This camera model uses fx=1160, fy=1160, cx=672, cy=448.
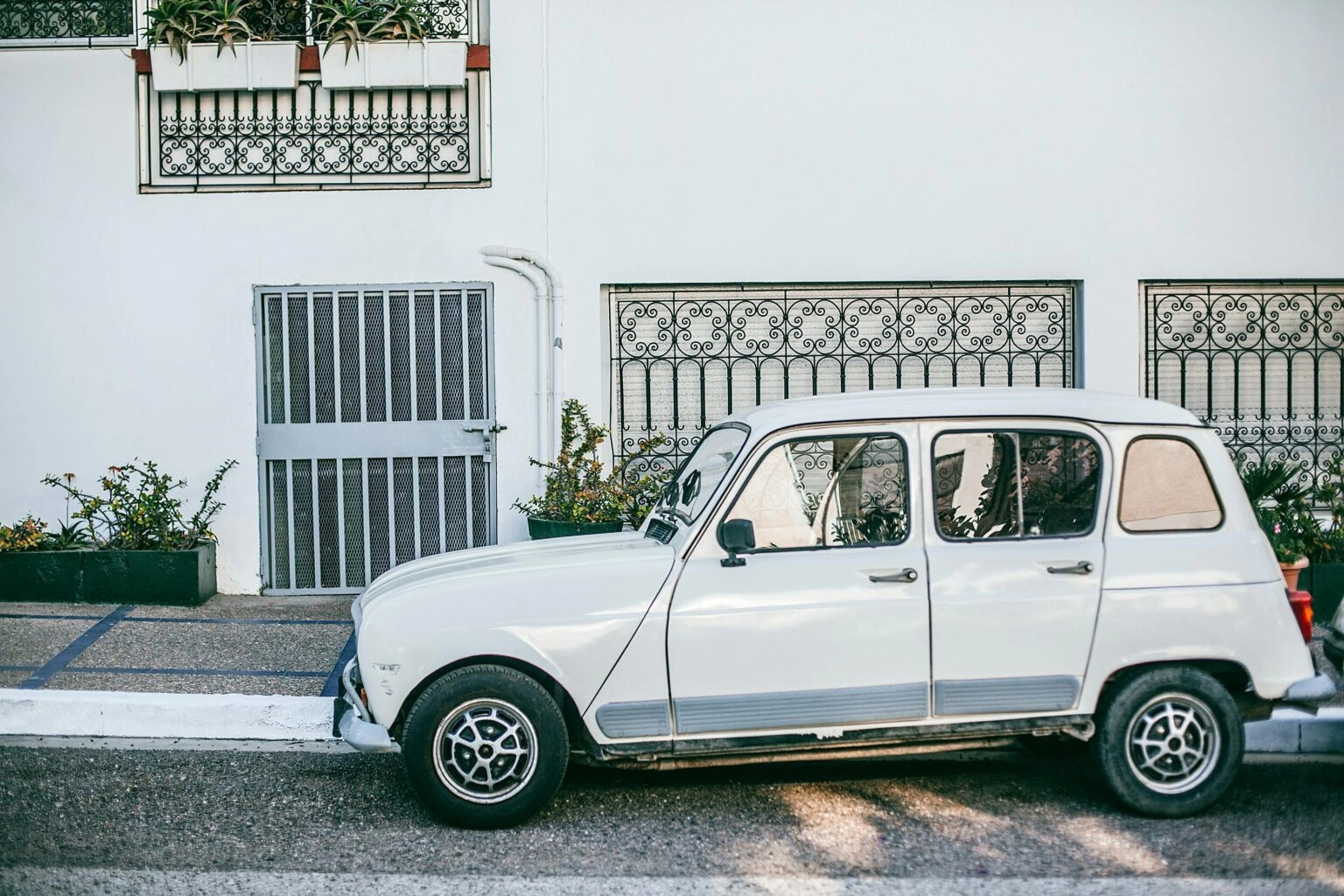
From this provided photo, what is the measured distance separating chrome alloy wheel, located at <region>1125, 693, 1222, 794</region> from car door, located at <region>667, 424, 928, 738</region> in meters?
0.88

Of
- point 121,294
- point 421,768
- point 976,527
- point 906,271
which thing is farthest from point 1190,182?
point 121,294

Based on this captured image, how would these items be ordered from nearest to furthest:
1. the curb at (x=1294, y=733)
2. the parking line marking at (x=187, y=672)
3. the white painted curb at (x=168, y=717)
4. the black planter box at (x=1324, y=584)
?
the curb at (x=1294, y=733) < the white painted curb at (x=168, y=717) < the parking line marking at (x=187, y=672) < the black planter box at (x=1324, y=584)

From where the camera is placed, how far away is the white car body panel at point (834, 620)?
453 cm

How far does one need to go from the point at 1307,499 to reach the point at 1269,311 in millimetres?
1458

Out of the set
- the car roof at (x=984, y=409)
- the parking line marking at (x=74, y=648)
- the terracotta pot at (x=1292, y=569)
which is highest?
the car roof at (x=984, y=409)

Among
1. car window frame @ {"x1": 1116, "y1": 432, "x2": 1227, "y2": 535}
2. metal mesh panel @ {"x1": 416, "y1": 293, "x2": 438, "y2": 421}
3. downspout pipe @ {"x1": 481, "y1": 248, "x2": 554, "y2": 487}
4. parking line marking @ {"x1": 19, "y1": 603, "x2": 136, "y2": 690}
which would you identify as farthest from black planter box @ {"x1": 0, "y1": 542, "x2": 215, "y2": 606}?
car window frame @ {"x1": 1116, "y1": 432, "x2": 1227, "y2": 535}

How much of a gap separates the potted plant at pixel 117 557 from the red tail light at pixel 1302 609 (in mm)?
6944

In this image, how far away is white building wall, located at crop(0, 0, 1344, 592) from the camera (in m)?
8.64

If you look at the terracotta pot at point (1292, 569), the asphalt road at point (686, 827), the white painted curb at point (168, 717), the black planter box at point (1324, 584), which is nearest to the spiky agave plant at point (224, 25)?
the white painted curb at point (168, 717)

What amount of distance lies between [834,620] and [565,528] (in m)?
3.59

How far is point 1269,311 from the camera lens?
8.89 meters

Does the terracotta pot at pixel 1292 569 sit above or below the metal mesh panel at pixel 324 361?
below

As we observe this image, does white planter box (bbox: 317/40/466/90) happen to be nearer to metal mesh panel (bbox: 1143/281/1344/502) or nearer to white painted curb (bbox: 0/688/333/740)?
white painted curb (bbox: 0/688/333/740)

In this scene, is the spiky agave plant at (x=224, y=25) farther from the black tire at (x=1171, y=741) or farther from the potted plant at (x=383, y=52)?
the black tire at (x=1171, y=741)
